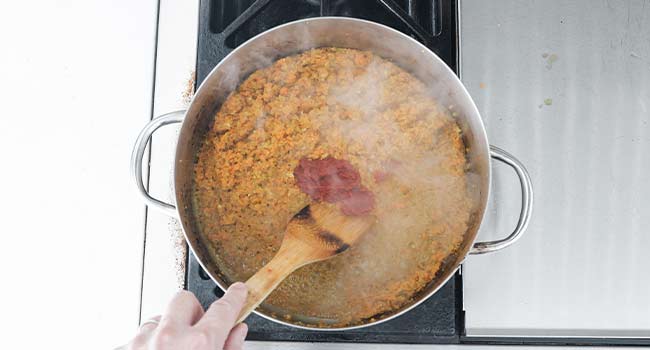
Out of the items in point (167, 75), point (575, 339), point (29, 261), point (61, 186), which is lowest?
point (575, 339)

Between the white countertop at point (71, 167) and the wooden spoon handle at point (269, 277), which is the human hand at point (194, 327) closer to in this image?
the wooden spoon handle at point (269, 277)

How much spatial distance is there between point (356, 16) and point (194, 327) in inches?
22.1

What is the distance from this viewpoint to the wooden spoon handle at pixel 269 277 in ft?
2.09

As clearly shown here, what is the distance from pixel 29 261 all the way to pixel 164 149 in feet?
0.94

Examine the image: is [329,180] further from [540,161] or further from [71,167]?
[71,167]

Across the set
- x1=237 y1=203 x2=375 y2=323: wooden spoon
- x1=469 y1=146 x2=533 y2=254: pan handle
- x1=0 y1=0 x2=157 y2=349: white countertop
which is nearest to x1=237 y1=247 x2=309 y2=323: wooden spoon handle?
x1=237 y1=203 x2=375 y2=323: wooden spoon

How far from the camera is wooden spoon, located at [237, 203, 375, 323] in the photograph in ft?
2.27

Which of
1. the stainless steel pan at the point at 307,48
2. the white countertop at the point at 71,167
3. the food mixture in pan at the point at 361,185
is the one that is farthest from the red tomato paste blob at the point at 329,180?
the white countertop at the point at 71,167

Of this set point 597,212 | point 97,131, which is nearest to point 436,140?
point 597,212

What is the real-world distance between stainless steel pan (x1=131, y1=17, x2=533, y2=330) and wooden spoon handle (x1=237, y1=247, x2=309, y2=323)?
0.08m

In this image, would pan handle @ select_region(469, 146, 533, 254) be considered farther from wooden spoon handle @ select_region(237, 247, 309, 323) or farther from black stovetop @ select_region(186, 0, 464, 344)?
wooden spoon handle @ select_region(237, 247, 309, 323)

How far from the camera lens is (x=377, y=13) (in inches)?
35.2

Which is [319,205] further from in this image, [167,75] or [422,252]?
[167,75]

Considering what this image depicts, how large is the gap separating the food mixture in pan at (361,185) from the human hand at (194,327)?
0.17m
